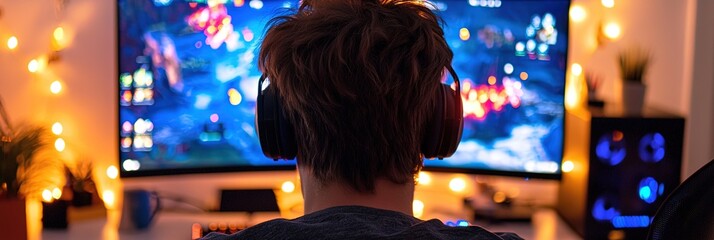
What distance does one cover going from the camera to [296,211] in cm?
238

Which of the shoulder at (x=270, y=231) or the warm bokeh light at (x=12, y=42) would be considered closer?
the shoulder at (x=270, y=231)

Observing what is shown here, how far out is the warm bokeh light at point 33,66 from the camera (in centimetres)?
250

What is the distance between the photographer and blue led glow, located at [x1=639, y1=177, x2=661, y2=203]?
2250 mm

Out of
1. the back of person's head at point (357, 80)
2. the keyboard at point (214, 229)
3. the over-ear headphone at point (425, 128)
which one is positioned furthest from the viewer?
the keyboard at point (214, 229)

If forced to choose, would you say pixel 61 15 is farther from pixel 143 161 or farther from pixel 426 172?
pixel 426 172

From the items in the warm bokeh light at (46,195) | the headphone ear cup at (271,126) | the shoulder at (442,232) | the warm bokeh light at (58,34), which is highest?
the warm bokeh light at (58,34)

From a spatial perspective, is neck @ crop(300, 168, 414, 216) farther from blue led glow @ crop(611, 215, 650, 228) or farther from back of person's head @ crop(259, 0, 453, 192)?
blue led glow @ crop(611, 215, 650, 228)

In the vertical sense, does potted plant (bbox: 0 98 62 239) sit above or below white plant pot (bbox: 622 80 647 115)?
below

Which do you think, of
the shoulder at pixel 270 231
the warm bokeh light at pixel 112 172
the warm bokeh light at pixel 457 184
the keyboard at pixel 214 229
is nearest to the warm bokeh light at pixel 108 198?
the warm bokeh light at pixel 112 172

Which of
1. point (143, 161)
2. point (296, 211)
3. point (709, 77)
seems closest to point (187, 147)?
point (143, 161)

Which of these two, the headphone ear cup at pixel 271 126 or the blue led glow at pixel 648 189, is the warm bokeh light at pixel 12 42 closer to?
the headphone ear cup at pixel 271 126

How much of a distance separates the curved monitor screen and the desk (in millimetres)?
125

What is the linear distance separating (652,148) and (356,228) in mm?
1304

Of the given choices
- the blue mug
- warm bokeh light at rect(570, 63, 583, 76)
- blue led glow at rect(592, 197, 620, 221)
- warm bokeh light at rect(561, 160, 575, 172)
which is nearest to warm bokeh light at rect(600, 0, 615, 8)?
warm bokeh light at rect(570, 63, 583, 76)
